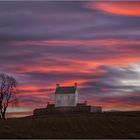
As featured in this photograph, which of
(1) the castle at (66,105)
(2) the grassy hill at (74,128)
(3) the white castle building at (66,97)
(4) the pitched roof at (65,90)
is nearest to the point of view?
(2) the grassy hill at (74,128)

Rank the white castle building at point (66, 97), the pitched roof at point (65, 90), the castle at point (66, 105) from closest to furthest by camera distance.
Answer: the castle at point (66, 105) → the white castle building at point (66, 97) → the pitched roof at point (65, 90)

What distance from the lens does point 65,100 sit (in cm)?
13050

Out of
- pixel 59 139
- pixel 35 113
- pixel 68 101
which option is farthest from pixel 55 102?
pixel 59 139

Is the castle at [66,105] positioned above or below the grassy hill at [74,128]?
above

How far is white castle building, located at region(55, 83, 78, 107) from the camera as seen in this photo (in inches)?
5074

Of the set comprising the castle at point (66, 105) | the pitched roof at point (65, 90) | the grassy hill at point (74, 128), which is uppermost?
the pitched roof at point (65, 90)

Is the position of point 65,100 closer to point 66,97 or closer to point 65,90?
point 66,97

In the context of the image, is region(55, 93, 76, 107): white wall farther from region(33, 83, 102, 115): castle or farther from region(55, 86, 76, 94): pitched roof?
region(55, 86, 76, 94): pitched roof

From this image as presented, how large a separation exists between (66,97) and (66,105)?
3.04 m

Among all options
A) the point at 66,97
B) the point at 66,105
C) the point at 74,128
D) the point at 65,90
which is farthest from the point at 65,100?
the point at 74,128

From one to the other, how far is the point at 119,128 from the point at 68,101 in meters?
51.0

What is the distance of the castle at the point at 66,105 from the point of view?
381ft

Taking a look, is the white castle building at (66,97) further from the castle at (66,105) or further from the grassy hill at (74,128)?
the grassy hill at (74,128)

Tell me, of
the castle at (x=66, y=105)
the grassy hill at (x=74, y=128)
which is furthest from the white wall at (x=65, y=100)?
the grassy hill at (x=74, y=128)
